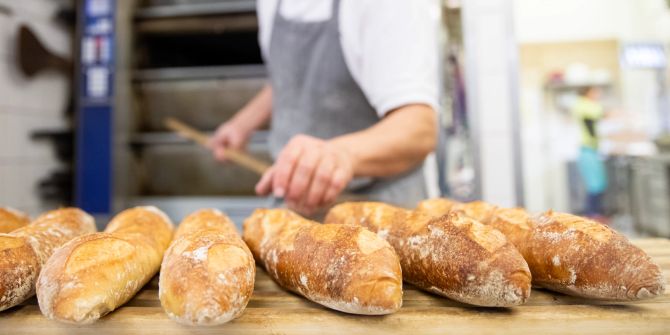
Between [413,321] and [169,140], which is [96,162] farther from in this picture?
[413,321]

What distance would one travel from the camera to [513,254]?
0.72 m

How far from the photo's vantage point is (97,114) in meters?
3.29

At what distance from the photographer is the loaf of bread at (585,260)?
2.30 feet

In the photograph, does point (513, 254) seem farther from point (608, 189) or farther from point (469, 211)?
point (608, 189)

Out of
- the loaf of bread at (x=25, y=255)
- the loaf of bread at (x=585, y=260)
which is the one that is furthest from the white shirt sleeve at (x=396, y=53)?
the loaf of bread at (x=25, y=255)

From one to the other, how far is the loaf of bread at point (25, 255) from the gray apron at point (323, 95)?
3.42ft

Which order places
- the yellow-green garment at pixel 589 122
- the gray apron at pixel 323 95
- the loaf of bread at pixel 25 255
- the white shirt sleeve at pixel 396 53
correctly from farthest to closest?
the yellow-green garment at pixel 589 122
the gray apron at pixel 323 95
the white shirt sleeve at pixel 396 53
the loaf of bread at pixel 25 255

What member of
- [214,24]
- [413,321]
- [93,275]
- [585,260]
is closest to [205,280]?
[93,275]

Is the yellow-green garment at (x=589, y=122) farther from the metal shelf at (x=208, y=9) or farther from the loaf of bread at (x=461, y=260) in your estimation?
the loaf of bread at (x=461, y=260)

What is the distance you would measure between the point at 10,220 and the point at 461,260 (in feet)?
3.35

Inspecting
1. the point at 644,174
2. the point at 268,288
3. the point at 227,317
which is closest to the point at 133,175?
the point at 268,288

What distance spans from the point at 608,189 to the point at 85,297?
7.25 m

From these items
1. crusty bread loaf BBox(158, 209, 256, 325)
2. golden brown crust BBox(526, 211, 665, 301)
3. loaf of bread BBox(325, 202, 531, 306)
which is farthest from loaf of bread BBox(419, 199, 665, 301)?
crusty bread loaf BBox(158, 209, 256, 325)

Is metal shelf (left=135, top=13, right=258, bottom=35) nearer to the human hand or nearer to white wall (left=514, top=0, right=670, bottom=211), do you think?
the human hand
